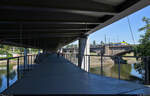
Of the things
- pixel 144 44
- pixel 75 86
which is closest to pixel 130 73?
pixel 75 86

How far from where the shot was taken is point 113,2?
509 centimetres

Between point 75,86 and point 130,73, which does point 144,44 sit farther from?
point 75,86

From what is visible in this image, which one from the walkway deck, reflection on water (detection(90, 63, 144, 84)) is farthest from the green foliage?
the walkway deck

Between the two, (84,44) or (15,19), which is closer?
(15,19)

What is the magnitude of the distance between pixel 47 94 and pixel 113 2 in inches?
153

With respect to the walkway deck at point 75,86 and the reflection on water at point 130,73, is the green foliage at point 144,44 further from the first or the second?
the walkway deck at point 75,86

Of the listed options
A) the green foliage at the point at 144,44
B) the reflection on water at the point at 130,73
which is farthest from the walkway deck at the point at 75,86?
the green foliage at the point at 144,44

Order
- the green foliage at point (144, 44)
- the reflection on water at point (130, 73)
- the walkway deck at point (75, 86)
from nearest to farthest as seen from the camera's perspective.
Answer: the walkway deck at point (75, 86) → the reflection on water at point (130, 73) → the green foliage at point (144, 44)

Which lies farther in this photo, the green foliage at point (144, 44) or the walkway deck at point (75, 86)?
the green foliage at point (144, 44)

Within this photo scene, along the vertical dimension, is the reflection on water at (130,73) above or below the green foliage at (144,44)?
below

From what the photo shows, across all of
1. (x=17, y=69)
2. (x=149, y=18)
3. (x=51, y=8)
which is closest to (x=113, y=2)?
(x=51, y=8)

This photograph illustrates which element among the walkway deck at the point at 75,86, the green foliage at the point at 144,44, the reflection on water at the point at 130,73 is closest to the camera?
the walkway deck at the point at 75,86

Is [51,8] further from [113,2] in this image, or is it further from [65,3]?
[113,2]

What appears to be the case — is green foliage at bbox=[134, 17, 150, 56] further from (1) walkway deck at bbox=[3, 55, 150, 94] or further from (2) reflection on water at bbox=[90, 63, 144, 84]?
(1) walkway deck at bbox=[3, 55, 150, 94]
